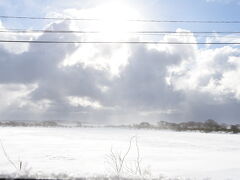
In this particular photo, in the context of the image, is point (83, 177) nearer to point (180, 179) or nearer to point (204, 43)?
point (180, 179)

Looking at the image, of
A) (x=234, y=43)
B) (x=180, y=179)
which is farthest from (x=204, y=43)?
(x=180, y=179)

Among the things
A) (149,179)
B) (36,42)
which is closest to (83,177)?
(149,179)

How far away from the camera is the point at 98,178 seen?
22.0 ft

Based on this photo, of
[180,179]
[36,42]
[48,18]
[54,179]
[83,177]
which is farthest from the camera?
[48,18]

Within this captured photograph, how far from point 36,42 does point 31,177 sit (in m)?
5.85

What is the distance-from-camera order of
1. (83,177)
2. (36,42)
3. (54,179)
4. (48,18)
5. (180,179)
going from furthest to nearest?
1. (48,18)
2. (36,42)
3. (180,179)
4. (83,177)
5. (54,179)

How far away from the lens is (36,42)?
35.7 feet

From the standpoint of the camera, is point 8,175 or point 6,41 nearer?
point 8,175

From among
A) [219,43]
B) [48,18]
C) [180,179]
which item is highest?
[48,18]

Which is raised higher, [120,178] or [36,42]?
[36,42]

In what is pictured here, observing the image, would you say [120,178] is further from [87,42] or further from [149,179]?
[87,42]

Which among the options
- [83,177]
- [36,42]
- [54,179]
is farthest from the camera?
[36,42]

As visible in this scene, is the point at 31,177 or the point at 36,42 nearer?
the point at 31,177

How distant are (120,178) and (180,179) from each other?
62.9 inches
